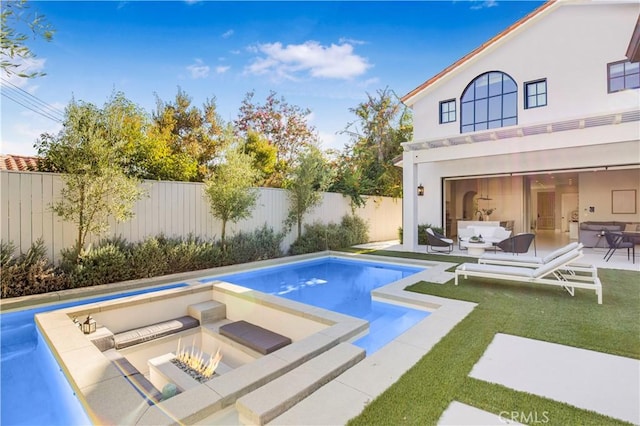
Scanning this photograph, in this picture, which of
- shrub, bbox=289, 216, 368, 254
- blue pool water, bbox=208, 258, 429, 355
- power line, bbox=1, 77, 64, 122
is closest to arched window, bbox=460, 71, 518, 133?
shrub, bbox=289, 216, 368, 254

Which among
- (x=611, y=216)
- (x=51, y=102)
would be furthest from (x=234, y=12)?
(x=611, y=216)

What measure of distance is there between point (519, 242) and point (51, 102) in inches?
819

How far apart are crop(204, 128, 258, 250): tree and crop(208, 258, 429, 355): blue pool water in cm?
210

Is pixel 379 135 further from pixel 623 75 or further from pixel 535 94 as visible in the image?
pixel 623 75

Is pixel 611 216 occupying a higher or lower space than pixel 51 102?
lower

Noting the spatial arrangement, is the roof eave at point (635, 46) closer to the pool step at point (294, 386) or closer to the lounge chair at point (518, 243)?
the pool step at point (294, 386)

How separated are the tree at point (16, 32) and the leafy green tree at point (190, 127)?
13.1 meters

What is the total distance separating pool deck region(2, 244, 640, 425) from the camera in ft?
9.55

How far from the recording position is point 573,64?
42.5 feet

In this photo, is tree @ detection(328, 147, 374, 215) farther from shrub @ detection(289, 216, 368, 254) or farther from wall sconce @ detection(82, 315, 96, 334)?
wall sconce @ detection(82, 315, 96, 334)

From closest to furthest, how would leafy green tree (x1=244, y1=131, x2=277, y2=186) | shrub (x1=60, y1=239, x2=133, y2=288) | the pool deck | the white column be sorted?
1. the pool deck
2. shrub (x1=60, y1=239, x2=133, y2=288)
3. the white column
4. leafy green tree (x1=244, y1=131, x2=277, y2=186)

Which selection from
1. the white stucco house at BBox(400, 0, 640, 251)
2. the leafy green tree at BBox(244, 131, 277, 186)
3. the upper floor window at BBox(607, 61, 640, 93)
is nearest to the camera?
the white stucco house at BBox(400, 0, 640, 251)

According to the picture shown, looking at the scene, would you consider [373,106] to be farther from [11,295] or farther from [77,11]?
[11,295]

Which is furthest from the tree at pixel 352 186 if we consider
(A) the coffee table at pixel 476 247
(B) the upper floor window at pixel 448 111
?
(A) the coffee table at pixel 476 247
